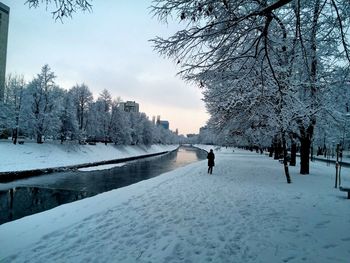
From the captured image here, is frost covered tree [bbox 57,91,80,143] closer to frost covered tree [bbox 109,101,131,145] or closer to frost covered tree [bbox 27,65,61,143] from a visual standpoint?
frost covered tree [bbox 27,65,61,143]

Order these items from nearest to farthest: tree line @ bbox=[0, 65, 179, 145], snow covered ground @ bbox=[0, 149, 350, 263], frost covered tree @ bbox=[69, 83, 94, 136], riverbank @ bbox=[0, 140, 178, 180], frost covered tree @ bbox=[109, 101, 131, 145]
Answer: snow covered ground @ bbox=[0, 149, 350, 263], riverbank @ bbox=[0, 140, 178, 180], tree line @ bbox=[0, 65, 179, 145], frost covered tree @ bbox=[69, 83, 94, 136], frost covered tree @ bbox=[109, 101, 131, 145]

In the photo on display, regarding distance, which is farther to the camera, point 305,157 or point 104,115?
point 104,115

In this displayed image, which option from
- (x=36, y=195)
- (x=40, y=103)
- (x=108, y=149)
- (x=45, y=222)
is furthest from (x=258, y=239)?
(x=108, y=149)

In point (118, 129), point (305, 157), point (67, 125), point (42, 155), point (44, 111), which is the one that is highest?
point (44, 111)

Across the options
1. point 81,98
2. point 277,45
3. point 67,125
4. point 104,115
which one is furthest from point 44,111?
point 277,45

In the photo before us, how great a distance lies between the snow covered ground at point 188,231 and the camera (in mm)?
5422

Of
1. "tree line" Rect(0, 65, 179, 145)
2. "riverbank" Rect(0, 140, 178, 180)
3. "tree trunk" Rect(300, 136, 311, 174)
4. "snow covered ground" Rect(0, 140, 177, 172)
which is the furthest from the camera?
"tree line" Rect(0, 65, 179, 145)

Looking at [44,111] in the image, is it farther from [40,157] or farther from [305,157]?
[305,157]

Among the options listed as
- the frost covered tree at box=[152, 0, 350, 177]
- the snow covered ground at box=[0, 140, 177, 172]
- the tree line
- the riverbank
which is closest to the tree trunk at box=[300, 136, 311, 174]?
the frost covered tree at box=[152, 0, 350, 177]

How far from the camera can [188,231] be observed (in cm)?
673

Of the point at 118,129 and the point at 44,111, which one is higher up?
the point at 44,111

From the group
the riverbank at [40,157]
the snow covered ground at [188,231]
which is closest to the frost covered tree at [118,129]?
the riverbank at [40,157]

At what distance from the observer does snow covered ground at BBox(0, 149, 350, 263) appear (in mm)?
5422

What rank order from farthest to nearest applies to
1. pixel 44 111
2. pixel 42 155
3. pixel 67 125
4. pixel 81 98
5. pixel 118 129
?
pixel 118 129 → pixel 81 98 → pixel 67 125 → pixel 44 111 → pixel 42 155
